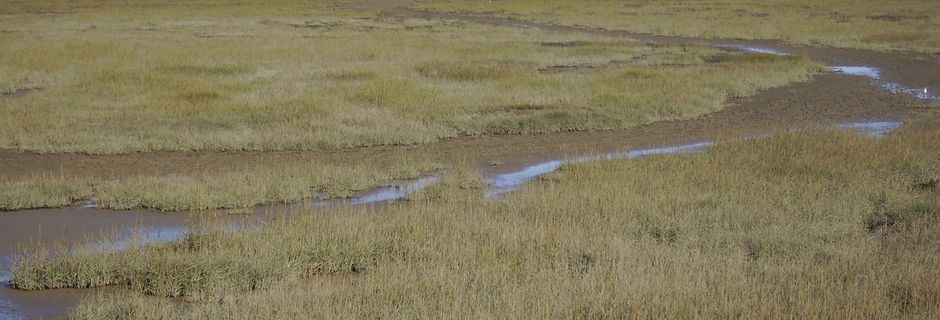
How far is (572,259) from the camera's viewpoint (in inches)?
361

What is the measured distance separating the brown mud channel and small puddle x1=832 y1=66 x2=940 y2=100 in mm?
258

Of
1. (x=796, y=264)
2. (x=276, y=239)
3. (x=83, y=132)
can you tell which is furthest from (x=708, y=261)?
(x=83, y=132)

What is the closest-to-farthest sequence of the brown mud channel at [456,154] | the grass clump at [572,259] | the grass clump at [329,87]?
the grass clump at [572,259]
the brown mud channel at [456,154]
the grass clump at [329,87]

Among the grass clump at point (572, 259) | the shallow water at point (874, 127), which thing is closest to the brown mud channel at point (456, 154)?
the shallow water at point (874, 127)

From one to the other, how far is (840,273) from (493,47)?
96.6ft

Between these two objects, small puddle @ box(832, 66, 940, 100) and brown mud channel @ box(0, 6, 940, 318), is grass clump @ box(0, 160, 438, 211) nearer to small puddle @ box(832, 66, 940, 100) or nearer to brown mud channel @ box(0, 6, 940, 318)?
brown mud channel @ box(0, 6, 940, 318)

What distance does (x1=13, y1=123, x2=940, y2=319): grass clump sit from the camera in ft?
24.4

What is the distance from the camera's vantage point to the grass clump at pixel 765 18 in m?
44.2

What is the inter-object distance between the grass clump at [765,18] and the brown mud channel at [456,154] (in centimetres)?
1263

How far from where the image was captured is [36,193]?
41.1 feet

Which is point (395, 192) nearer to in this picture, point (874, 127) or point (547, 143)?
point (547, 143)

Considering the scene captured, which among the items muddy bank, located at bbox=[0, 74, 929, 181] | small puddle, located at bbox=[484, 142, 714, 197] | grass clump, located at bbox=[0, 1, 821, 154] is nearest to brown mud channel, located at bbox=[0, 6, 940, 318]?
muddy bank, located at bbox=[0, 74, 929, 181]

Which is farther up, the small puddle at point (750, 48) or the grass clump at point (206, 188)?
the grass clump at point (206, 188)

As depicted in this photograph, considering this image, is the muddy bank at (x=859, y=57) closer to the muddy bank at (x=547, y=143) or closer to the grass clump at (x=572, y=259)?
the muddy bank at (x=547, y=143)
